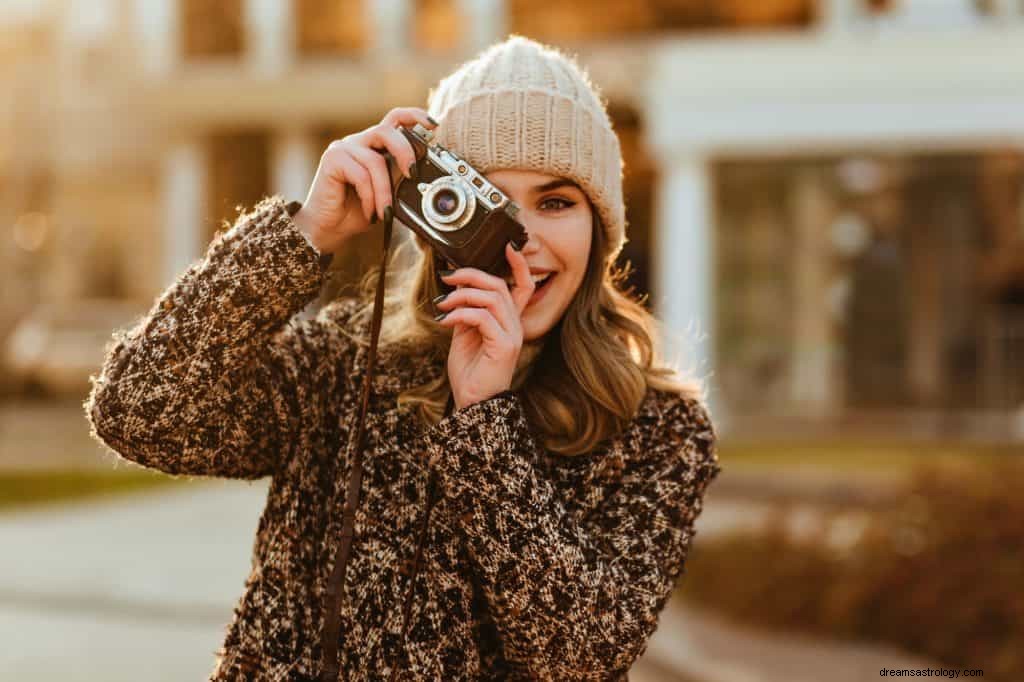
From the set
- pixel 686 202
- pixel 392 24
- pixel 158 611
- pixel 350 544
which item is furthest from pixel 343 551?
pixel 392 24

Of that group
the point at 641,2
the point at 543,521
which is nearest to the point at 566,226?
the point at 543,521

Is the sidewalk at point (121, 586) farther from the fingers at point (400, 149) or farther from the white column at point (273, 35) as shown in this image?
the white column at point (273, 35)

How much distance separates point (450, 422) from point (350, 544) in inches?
9.0

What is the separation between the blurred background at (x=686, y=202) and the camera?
30.5ft

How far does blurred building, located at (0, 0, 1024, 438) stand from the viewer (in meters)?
16.5

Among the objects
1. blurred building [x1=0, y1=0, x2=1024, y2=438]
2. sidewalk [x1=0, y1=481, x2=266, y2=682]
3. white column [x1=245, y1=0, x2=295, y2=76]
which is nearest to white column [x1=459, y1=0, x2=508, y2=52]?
blurred building [x1=0, y1=0, x2=1024, y2=438]

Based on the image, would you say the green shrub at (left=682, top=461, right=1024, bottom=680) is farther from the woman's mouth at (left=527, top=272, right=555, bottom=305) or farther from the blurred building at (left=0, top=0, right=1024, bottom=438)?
the blurred building at (left=0, top=0, right=1024, bottom=438)

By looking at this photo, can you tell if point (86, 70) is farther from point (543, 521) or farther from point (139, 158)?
point (543, 521)

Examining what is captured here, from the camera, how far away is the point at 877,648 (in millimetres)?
5285

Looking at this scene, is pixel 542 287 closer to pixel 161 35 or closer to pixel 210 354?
pixel 210 354

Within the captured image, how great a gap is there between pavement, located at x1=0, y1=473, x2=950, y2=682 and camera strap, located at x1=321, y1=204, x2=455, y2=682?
11.6 ft

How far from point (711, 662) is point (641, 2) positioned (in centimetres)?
1501

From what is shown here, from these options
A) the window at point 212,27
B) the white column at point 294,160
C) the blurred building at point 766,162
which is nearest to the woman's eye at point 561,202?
the blurred building at point 766,162

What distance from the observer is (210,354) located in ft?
5.90
